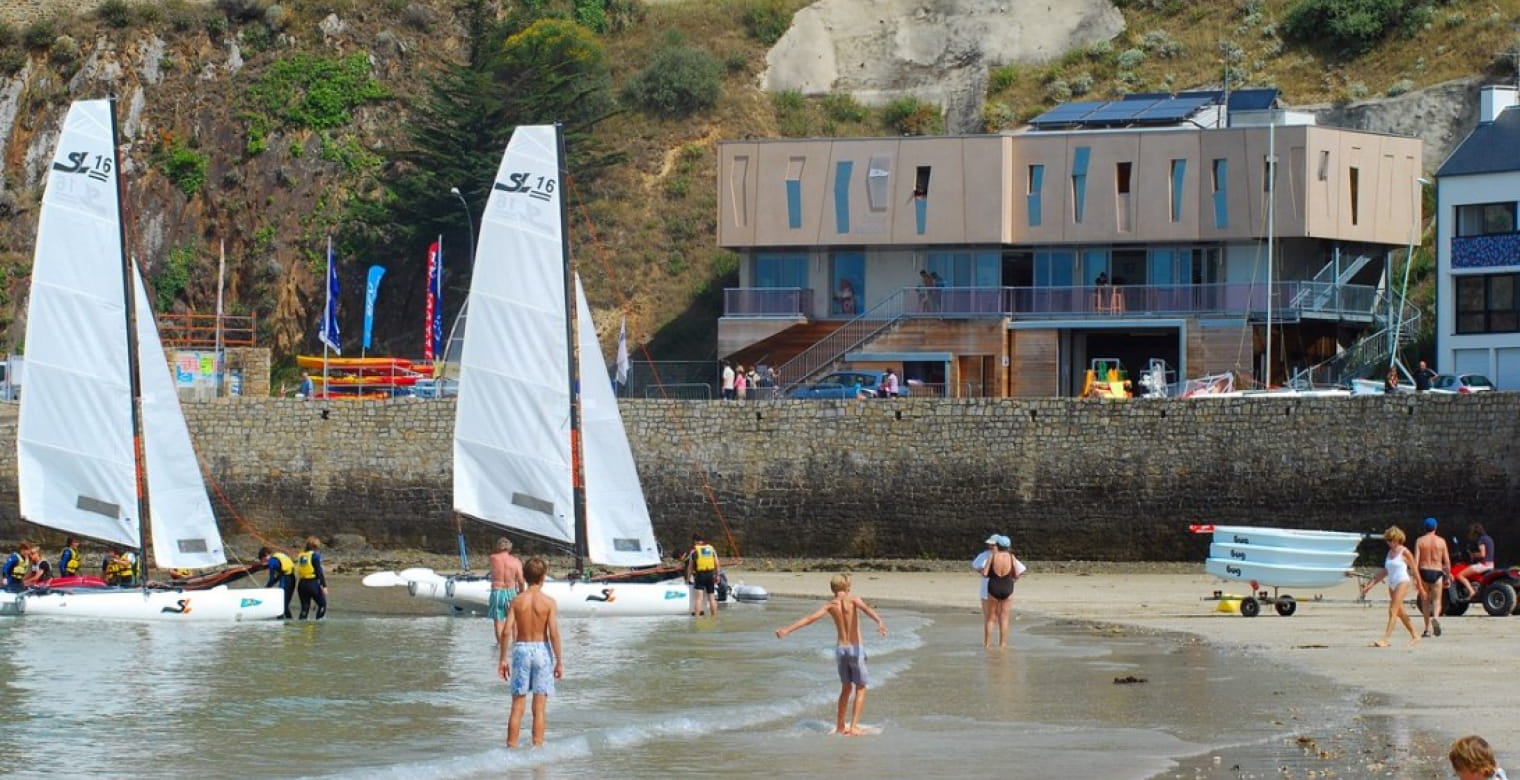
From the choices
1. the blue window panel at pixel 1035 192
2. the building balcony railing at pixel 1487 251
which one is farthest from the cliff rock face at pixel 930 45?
the building balcony railing at pixel 1487 251

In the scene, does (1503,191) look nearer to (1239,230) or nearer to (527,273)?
(1239,230)

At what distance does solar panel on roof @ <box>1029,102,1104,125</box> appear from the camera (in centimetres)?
5806

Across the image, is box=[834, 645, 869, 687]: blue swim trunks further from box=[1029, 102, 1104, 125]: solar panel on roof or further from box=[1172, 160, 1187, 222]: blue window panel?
box=[1029, 102, 1104, 125]: solar panel on roof

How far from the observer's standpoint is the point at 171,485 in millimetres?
34031

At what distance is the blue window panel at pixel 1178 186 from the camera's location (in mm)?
54312

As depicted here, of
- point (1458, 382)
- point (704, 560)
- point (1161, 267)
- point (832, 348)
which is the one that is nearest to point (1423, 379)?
point (1458, 382)

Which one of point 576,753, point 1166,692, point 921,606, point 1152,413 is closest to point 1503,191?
point 1152,413

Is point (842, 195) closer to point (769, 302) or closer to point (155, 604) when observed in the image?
point (769, 302)

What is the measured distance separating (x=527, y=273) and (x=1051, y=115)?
89.5 feet

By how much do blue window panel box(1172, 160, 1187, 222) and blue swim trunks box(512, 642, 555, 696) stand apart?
37.4m

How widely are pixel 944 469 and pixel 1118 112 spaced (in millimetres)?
16133

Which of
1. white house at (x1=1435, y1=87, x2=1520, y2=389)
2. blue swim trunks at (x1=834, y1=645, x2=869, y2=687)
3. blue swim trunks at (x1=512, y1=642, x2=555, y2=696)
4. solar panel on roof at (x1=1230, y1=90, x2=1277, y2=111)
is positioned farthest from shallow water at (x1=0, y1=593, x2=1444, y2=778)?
solar panel on roof at (x1=1230, y1=90, x2=1277, y2=111)

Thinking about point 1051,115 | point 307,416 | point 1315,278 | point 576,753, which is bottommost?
point 576,753

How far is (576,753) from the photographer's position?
20266 mm
